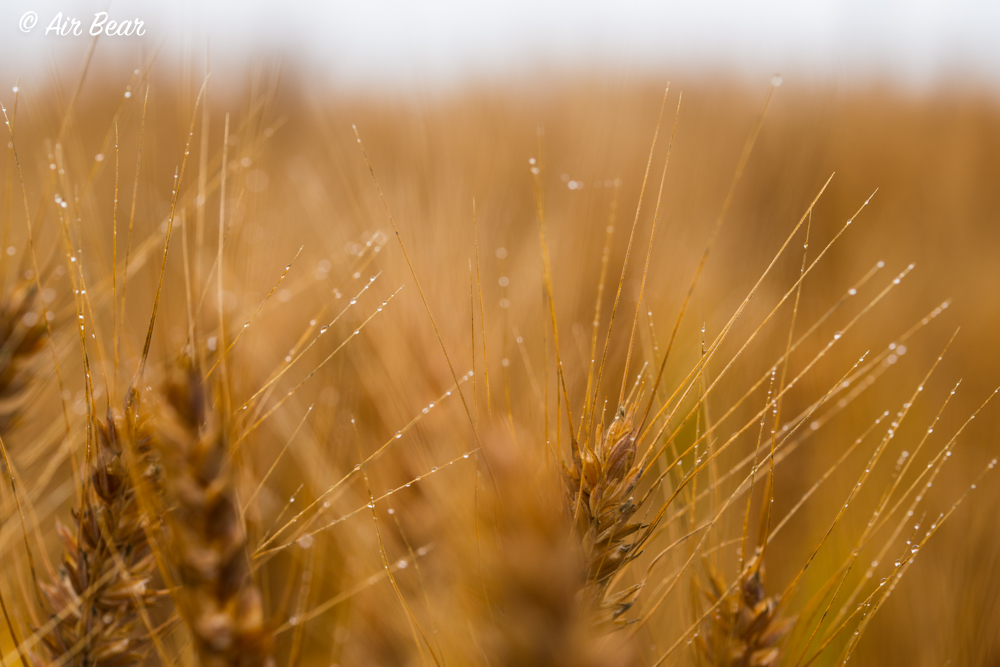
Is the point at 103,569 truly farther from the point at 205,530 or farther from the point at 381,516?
the point at 381,516

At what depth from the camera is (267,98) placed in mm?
773

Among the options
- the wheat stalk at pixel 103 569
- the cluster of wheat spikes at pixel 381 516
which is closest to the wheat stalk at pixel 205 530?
the cluster of wheat spikes at pixel 381 516

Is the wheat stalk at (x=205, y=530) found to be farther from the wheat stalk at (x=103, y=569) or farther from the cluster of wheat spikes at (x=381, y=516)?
the wheat stalk at (x=103, y=569)

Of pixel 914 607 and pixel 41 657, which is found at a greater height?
pixel 41 657

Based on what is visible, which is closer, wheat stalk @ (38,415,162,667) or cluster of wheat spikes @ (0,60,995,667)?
cluster of wheat spikes @ (0,60,995,667)

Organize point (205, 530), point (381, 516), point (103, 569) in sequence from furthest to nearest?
point (381, 516) → point (103, 569) → point (205, 530)

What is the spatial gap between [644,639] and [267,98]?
0.89 meters

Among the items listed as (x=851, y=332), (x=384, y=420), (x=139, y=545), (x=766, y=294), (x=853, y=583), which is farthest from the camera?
(x=766, y=294)

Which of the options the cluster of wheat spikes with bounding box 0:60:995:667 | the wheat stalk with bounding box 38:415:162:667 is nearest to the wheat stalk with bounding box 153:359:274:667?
the cluster of wheat spikes with bounding box 0:60:995:667

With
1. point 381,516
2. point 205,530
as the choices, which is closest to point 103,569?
point 205,530

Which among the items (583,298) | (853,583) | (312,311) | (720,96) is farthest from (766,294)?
(720,96)

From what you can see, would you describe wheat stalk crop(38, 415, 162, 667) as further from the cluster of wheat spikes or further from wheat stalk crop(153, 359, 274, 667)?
wheat stalk crop(153, 359, 274, 667)

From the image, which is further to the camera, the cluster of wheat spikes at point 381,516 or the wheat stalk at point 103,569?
the wheat stalk at point 103,569

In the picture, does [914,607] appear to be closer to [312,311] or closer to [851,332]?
[851,332]
